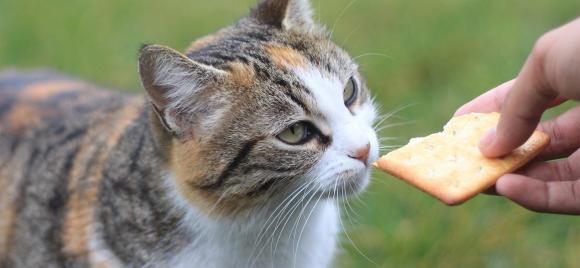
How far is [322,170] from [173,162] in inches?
22.5

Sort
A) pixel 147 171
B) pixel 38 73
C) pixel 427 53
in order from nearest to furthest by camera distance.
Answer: pixel 147 171, pixel 38 73, pixel 427 53

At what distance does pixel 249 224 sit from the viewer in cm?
261

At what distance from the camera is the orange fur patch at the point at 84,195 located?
115 inches

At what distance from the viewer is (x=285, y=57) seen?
2.57 meters

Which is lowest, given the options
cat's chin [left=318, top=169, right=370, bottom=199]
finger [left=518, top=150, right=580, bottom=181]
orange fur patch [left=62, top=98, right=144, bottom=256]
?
orange fur patch [left=62, top=98, right=144, bottom=256]

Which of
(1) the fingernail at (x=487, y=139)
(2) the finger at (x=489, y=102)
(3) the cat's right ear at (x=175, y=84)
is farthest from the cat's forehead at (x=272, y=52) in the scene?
(1) the fingernail at (x=487, y=139)

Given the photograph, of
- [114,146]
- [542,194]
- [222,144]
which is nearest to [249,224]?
[222,144]

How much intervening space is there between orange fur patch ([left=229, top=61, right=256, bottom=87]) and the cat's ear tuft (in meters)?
0.32

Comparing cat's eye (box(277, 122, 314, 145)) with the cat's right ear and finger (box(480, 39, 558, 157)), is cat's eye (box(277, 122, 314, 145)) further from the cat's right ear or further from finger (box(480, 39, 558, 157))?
finger (box(480, 39, 558, 157))

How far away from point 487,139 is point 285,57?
751mm

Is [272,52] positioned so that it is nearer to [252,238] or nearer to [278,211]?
[278,211]

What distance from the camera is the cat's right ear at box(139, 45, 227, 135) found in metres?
2.38

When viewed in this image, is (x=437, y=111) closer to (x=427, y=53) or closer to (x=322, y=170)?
(x=427, y=53)

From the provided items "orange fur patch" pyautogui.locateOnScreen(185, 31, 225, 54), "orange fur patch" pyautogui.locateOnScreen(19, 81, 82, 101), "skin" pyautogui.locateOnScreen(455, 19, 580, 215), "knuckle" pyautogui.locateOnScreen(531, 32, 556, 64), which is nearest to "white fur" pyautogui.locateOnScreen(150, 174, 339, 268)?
"orange fur patch" pyautogui.locateOnScreen(185, 31, 225, 54)
